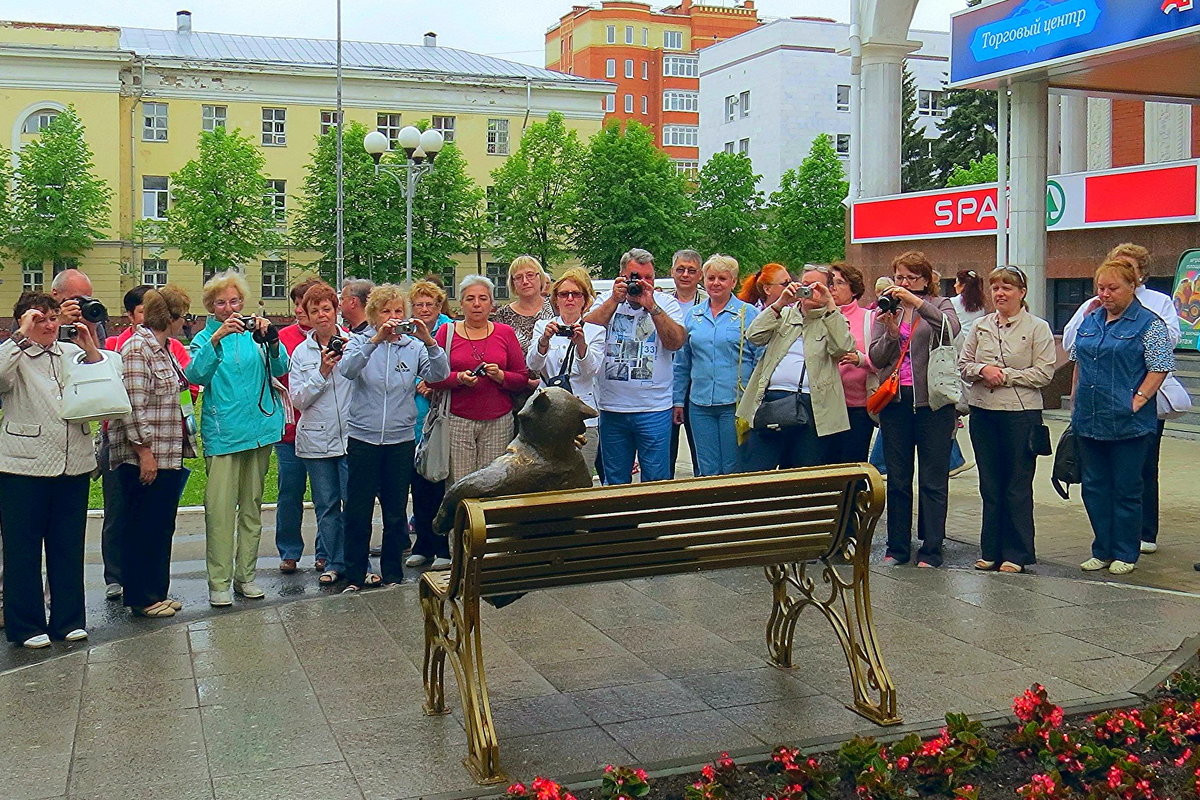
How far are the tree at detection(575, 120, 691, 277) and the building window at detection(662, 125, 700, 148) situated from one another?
1711 inches

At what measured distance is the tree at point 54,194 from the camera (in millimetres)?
53406

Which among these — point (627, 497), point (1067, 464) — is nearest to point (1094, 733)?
point (627, 497)

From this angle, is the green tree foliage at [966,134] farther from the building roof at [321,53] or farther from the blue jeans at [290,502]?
the blue jeans at [290,502]

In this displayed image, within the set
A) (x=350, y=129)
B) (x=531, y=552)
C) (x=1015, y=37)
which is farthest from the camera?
(x=350, y=129)

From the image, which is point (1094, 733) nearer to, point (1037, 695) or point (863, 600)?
point (1037, 695)

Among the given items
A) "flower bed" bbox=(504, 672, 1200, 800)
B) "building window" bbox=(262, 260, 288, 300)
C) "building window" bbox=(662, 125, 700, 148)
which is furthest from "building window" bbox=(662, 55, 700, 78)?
"flower bed" bbox=(504, 672, 1200, 800)

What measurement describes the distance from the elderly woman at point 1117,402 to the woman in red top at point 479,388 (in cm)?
338

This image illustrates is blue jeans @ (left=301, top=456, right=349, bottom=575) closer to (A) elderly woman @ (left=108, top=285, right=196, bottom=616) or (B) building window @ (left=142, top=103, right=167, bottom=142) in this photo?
(A) elderly woman @ (left=108, top=285, right=196, bottom=616)

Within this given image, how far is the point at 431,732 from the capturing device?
4.91 meters

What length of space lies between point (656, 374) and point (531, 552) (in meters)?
3.66

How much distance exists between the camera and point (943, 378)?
7.77m

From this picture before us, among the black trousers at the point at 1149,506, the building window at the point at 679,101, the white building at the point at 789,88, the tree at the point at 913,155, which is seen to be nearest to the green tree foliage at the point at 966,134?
the tree at the point at 913,155

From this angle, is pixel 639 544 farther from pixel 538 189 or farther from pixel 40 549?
pixel 538 189

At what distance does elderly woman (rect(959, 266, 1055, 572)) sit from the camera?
308 inches
